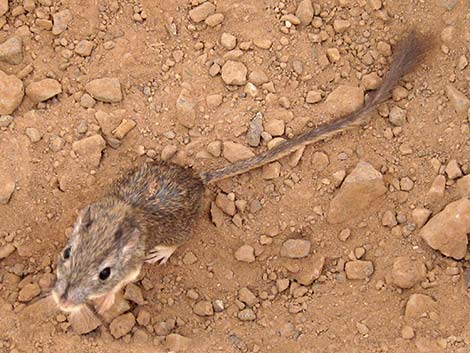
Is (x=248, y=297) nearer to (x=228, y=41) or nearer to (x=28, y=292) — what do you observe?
(x=28, y=292)

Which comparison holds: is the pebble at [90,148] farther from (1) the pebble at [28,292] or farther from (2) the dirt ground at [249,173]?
(1) the pebble at [28,292]

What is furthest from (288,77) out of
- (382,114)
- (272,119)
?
(382,114)

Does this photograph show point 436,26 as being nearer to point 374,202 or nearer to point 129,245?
point 374,202

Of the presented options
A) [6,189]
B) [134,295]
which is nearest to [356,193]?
[134,295]

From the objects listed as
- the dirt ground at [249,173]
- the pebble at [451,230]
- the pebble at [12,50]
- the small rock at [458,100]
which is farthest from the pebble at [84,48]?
the pebble at [451,230]

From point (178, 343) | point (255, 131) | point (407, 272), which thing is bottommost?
point (178, 343)

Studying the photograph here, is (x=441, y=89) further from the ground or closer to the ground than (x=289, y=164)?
further from the ground

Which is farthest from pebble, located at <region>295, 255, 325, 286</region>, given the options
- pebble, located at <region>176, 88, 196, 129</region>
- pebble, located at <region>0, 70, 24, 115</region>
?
pebble, located at <region>0, 70, 24, 115</region>

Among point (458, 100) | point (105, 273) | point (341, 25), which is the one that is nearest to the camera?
point (105, 273)
